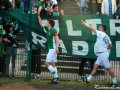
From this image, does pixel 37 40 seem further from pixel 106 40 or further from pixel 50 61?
pixel 106 40

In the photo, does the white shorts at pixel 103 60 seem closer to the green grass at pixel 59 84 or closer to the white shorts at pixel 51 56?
the green grass at pixel 59 84

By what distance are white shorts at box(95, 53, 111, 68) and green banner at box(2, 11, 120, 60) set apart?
676mm

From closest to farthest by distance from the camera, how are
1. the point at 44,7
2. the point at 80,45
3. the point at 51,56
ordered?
Result: 1. the point at 51,56
2. the point at 80,45
3. the point at 44,7

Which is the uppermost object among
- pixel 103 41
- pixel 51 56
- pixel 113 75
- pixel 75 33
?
pixel 75 33

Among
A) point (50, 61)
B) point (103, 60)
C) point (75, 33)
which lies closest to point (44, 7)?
point (75, 33)

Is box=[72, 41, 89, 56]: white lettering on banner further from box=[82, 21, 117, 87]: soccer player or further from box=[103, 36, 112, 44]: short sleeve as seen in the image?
box=[103, 36, 112, 44]: short sleeve

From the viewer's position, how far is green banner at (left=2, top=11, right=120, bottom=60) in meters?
17.4

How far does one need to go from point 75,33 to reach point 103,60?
153cm

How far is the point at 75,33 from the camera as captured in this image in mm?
17609

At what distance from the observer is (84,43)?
17594 mm

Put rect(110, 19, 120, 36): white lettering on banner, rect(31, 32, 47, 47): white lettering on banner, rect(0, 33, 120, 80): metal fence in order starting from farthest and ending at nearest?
1. rect(0, 33, 120, 80): metal fence
2. rect(31, 32, 47, 47): white lettering on banner
3. rect(110, 19, 120, 36): white lettering on banner

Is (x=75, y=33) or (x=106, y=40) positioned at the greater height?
(x=75, y=33)

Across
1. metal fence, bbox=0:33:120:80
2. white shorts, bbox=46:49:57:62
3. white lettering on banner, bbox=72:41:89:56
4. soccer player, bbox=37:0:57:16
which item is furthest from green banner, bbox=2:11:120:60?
white shorts, bbox=46:49:57:62

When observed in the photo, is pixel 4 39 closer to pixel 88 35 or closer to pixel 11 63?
pixel 11 63
